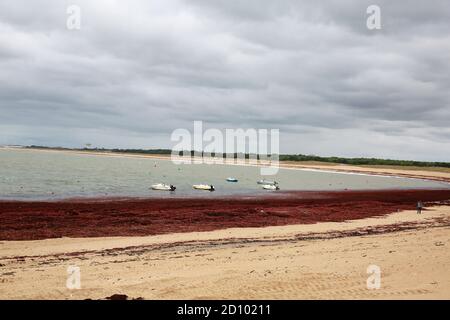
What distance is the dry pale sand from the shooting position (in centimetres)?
1115

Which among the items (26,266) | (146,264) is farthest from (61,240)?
(146,264)

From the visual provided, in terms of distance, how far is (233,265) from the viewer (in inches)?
564

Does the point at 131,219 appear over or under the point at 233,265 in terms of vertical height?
under

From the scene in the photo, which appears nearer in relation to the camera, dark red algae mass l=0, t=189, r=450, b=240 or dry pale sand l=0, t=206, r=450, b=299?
dry pale sand l=0, t=206, r=450, b=299

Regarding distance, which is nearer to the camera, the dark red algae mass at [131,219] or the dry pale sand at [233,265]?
the dry pale sand at [233,265]

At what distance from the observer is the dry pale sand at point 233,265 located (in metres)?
11.1

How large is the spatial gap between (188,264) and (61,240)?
29.8 feet

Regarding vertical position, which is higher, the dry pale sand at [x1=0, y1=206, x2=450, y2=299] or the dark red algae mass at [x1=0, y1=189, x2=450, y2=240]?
the dry pale sand at [x1=0, y1=206, x2=450, y2=299]

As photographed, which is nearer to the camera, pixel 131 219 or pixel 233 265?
pixel 233 265
